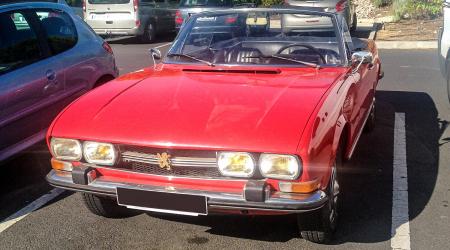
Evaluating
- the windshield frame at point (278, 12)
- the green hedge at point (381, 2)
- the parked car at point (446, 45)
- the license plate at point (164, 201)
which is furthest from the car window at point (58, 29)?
the green hedge at point (381, 2)

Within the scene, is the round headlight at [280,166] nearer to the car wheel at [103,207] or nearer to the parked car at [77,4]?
the car wheel at [103,207]

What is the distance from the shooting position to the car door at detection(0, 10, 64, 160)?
4590mm

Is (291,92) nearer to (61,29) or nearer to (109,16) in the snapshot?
(61,29)

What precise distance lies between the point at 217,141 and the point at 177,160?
0.97 ft

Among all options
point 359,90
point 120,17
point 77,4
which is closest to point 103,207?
point 359,90

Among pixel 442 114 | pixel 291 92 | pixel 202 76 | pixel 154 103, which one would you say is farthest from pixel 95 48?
pixel 442 114

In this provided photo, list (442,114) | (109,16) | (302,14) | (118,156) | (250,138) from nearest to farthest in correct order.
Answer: (250,138), (118,156), (302,14), (442,114), (109,16)

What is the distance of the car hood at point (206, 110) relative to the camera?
308 cm

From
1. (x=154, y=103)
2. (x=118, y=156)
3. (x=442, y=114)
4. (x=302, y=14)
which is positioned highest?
(x=302, y=14)

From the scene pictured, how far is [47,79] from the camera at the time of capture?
503 cm

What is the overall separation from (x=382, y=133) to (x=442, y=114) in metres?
1.23

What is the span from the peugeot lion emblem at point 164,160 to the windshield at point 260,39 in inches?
57.0

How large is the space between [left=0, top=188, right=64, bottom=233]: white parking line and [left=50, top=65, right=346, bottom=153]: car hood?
1023mm

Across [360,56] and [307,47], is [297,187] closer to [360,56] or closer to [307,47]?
[360,56]
